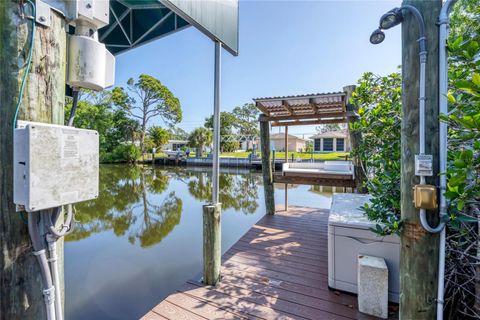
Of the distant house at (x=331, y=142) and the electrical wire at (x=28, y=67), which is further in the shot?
the distant house at (x=331, y=142)

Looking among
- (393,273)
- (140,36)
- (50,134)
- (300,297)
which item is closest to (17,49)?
(50,134)

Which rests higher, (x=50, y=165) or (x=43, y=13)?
(x=43, y=13)

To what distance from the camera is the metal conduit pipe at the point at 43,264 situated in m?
0.85

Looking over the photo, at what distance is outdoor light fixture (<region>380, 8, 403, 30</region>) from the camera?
4.34ft

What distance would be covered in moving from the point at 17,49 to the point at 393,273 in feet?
9.75

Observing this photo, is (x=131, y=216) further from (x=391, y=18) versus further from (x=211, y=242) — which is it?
(x=391, y=18)

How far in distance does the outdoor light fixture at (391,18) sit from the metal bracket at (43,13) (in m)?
1.70

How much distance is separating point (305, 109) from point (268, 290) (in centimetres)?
383

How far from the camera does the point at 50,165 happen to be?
32.8 inches

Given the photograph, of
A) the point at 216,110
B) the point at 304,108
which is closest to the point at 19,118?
the point at 216,110

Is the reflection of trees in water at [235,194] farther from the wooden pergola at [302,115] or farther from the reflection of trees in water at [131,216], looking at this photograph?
the wooden pergola at [302,115]

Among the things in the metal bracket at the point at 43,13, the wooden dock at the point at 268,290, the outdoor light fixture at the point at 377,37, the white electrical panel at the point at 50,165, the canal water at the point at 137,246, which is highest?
the outdoor light fixture at the point at 377,37

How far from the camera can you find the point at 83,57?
992mm

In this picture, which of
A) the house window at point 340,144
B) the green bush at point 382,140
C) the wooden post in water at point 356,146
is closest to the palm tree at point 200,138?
the house window at point 340,144
